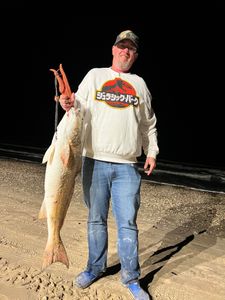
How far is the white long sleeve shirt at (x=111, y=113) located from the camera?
4027mm

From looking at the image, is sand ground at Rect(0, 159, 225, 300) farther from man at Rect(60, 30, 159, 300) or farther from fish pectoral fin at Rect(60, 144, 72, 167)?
fish pectoral fin at Rect(60, 144, 72, 167)

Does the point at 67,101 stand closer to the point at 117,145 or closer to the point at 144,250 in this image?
the point at 117,145

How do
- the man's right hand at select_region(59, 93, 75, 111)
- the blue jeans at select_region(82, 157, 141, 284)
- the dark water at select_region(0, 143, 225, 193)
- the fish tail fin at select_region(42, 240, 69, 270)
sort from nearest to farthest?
1. the man's right hand at select_region(59, 93, 75, 111)
2. the fish tail fin at select_region(42, 240, 69, 270)
3. the blue jeans at select_region(82, 157, 141, 284)
4. the dark water at select_region(0, 143, 225, 193)

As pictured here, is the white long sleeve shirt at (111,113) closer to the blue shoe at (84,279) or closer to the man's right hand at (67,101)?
the man's right hand at (67,101)

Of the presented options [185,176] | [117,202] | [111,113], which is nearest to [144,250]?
[117,202]

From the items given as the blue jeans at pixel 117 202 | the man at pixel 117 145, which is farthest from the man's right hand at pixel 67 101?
the blue jeans at pixel 117 202

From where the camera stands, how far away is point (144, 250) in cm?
558

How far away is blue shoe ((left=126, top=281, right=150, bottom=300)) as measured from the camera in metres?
4.14

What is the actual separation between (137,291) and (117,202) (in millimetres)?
919

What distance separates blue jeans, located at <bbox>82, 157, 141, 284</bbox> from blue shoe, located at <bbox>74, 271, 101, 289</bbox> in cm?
32

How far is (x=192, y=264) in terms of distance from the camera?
5.16 meters

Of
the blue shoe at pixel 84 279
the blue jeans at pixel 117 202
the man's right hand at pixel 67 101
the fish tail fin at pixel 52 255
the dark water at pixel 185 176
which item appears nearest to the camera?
the man's right hand at pixel 67 101

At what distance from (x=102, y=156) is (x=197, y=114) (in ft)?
106

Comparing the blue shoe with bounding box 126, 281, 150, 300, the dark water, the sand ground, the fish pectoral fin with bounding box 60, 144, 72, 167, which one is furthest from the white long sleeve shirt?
the dark water
